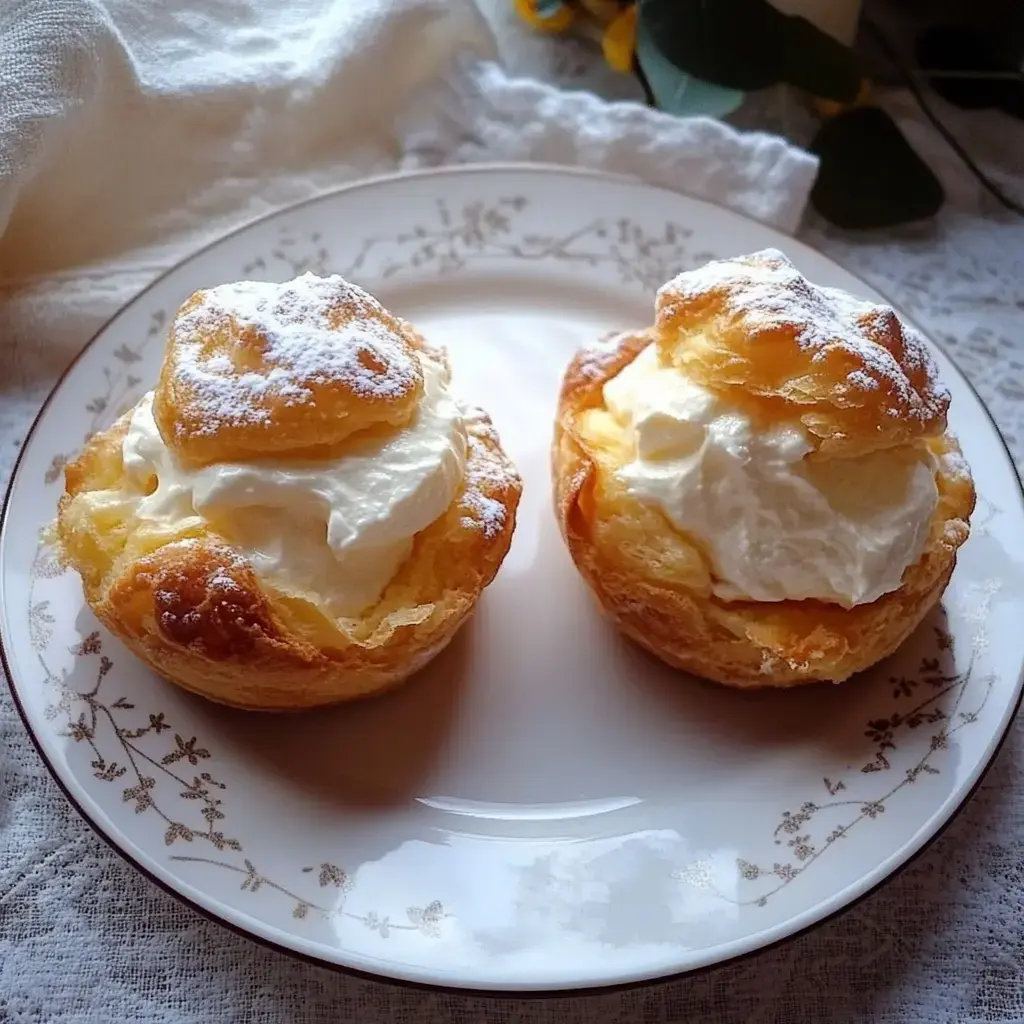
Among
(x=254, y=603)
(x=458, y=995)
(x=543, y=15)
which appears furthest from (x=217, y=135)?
(x=458, y=995)

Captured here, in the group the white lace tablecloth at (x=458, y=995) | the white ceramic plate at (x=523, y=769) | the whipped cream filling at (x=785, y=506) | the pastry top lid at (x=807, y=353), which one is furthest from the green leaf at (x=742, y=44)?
the white lace tablecloth at (x=458, y=995)

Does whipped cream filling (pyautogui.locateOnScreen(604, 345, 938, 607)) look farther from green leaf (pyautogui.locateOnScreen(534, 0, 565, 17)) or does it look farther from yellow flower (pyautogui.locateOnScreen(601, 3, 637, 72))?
green leaf (pyautogui.locateOnScreen(534, 0, 565, 17))

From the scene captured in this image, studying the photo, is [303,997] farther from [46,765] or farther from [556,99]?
[556,99]

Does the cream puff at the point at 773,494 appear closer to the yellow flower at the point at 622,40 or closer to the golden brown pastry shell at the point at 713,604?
the golden brown pastry shell at the point at 713,604

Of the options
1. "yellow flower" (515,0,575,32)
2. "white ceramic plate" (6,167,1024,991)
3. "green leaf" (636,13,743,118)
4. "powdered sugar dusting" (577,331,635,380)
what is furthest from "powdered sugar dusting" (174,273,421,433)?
"yellow flower" (515,0,575,32)

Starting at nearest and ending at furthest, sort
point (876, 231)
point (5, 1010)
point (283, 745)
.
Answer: point (5, 1010) → point (283, 745) → point (876, 231)

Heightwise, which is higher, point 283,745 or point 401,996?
point 283,745

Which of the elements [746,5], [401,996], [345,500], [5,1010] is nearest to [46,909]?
[5,1010]
